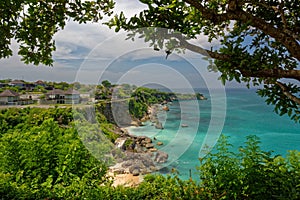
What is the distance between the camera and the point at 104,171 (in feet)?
10.3

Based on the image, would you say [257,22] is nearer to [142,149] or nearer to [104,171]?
[142,149]

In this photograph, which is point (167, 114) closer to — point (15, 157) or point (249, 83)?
point (249, 83)

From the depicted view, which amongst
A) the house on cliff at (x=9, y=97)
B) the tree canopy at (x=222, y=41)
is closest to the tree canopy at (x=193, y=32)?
the tree canopy at (x=222, y=41)

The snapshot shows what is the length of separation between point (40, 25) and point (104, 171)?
1926mm

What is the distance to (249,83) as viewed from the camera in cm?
243

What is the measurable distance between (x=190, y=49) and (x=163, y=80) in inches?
12.5

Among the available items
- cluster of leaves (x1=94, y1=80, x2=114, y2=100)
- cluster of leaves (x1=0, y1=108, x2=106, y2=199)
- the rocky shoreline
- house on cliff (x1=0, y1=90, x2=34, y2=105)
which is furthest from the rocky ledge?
house on cliff (x1=0, y1=90, x2=34, y2=105)

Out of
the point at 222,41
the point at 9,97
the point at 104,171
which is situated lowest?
the point at 104,171

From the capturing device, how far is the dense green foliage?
90.6 inches

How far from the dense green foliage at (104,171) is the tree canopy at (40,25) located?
660mm

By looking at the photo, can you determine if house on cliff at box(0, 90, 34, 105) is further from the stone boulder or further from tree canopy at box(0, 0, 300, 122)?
the stone boulder

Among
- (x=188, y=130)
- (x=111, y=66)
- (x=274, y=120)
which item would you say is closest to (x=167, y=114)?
(x=188, y=130)

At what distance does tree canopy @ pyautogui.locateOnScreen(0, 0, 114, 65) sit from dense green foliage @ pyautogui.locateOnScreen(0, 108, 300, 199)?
660mm

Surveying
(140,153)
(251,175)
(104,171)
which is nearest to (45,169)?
(104,171)
